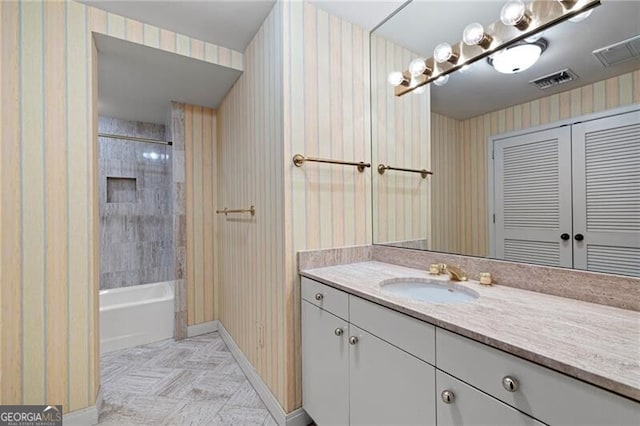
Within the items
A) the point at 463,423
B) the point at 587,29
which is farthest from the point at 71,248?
the point at 587,29

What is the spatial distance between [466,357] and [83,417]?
6.81 ft

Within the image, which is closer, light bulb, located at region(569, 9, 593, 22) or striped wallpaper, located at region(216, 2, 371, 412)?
light bulb, located at region(569, 9, 593, 22)

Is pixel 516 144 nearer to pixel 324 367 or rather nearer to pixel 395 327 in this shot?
pixel 395 327

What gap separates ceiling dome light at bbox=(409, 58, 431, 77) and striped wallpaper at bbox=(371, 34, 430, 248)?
55mm

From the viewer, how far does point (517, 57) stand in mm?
1214

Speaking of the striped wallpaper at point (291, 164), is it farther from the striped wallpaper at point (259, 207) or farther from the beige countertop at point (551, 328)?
the beige countertop at point (551, 328)

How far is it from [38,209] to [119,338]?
5.09ft

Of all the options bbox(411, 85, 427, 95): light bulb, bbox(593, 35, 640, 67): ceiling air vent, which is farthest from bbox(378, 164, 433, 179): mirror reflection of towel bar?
bbox(593, 35, 640, 67): ceiling air vent

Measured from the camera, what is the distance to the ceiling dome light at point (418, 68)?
5.20 feet

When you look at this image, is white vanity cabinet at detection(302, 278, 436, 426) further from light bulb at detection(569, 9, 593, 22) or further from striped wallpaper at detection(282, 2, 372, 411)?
light bulb at detection(569, 9, 593, 22)

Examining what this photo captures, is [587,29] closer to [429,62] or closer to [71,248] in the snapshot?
[429,62]

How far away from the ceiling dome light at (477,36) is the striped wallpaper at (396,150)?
1.17 ft

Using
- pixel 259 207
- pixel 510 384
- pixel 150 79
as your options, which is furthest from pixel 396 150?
pixel 150 79

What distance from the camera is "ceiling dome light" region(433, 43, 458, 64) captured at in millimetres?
1449
